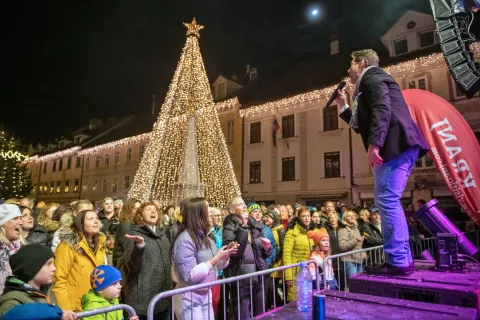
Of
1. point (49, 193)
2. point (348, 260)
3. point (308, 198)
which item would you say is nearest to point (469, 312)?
point (348, 260)

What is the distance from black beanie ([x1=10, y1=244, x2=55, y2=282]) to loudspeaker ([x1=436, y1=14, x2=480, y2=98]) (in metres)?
5.57

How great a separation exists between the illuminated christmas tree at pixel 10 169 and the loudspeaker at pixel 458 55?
27239 millimetres

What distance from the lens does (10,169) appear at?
24.2m

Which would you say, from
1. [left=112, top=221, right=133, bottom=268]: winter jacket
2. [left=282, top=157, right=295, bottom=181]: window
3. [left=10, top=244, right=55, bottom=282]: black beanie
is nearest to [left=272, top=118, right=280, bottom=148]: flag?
[left=282, top=157, right=295, bottom=181]: window

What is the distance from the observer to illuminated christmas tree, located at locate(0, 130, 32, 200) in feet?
76.0

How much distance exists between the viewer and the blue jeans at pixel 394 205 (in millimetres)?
3018

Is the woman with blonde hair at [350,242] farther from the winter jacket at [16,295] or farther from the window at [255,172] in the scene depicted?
the window at [255,172]

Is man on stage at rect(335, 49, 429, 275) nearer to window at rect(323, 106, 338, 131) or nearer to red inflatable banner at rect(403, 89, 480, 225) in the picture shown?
red inflatable banner at rect(403, 89, 480, 225)

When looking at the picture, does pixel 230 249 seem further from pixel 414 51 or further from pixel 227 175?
pixel 414 51

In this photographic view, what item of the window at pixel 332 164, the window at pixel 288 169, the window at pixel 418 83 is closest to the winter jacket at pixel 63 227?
the window at pixel 332 164

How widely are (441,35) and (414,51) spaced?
51.1ft

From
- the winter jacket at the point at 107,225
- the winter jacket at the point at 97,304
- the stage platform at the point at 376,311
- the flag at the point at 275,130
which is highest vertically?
the flag at the point at 275,130

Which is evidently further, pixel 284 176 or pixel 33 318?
pixel 284 176

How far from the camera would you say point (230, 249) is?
3.10m
